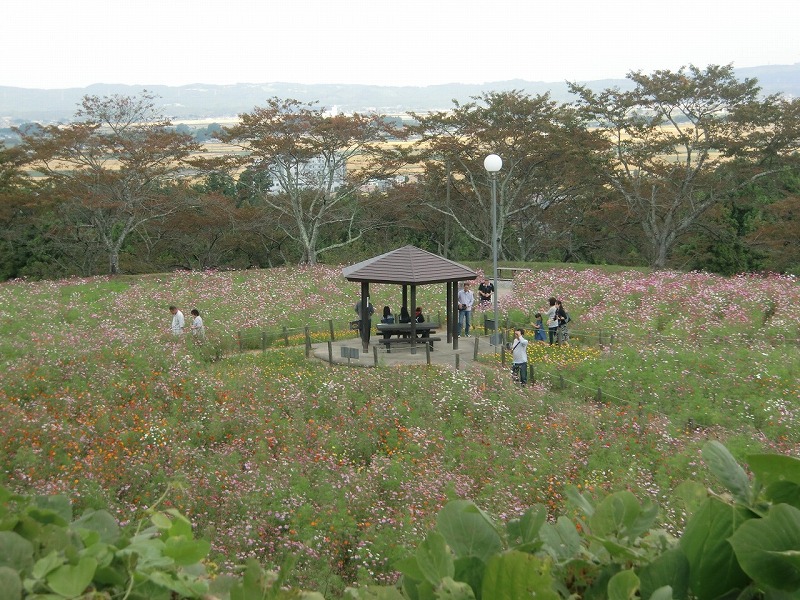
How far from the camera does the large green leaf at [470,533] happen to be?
1619 millimetres

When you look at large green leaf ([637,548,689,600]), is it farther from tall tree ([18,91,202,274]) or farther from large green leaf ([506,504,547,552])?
tall tree ([18,91,202,274])

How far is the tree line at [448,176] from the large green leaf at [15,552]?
26.2 m

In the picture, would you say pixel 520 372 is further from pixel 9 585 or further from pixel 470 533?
pixel 9 585

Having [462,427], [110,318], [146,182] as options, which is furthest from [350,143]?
[462,427]

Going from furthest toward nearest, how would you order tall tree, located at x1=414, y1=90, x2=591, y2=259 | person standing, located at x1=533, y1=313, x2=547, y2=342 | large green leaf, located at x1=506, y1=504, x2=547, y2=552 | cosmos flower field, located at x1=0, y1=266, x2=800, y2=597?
tall tree, located at x1=414, y1=90, x2=591, y2=259 → person standing, located at x1=533, y1=313, x2=547, y2=342 → cosmos flower field, located at x1=0, y1=266, x2=800, y2=597 → large green leaf, located at x1=506, y1=504, x2=547, y2=552

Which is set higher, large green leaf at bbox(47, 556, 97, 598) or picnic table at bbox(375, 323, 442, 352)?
large green leaf at bbox(47, 556, 97, 598)

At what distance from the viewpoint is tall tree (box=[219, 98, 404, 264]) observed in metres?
Answer: 28.4

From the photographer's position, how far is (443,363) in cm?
1478

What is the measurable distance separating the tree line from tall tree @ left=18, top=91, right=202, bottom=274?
0.07m

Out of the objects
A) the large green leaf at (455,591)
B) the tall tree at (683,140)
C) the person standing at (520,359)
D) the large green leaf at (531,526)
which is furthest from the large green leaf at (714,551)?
the tall tree at (683,140)

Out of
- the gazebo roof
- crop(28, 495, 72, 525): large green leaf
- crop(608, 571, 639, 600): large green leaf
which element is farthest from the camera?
the gazebo roof

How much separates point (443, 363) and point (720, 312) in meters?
7.08

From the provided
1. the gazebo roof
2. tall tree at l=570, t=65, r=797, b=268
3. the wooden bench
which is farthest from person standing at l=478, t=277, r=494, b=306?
tall tree at l=570, t=65, r=797, b=268

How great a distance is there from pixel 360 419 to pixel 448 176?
2169 centimetres
